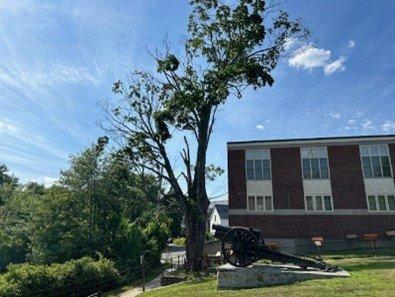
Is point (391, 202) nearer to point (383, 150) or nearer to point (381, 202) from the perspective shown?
point (381, 202)

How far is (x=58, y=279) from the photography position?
19.3 m

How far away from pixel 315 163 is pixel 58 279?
2317cm

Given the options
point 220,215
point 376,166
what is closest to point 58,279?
point 376,166

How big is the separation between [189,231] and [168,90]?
10.1 meters

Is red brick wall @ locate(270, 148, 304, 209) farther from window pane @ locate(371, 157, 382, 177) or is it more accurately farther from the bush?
the bush

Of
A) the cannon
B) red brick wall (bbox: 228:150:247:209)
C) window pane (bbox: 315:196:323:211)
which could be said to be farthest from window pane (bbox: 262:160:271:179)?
the cannon

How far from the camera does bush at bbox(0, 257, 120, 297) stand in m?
17.0

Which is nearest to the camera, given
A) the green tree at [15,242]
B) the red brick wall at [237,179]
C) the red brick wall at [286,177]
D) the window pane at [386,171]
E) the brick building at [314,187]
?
the brick building at [314,187]

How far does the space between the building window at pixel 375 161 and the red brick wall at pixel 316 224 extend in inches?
143

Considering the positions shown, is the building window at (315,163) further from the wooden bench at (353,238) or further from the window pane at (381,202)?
the wooden bench at (353,238)

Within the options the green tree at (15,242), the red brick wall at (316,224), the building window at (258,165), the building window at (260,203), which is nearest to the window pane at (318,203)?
the red brick wall at (316,224)

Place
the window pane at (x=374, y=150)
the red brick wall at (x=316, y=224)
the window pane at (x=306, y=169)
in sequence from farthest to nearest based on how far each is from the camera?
the window pane at (x=306, y=169) → the window pane at (x=374, y=150) → the red brick wall at (x=316, y=224)

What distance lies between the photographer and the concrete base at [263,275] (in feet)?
47.5

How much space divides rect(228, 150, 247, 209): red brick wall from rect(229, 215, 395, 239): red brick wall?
1.30m
